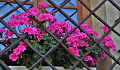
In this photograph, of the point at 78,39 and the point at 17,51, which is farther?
the point at 78,39

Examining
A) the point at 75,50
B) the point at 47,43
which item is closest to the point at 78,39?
the point at 75,50

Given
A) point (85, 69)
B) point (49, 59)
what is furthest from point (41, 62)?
point (85, 69)

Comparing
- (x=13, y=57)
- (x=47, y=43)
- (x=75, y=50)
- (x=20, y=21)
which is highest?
(x=20, y=21)

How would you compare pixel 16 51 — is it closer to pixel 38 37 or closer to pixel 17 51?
pixel 17 51

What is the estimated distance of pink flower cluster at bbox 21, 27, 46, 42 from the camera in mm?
1771

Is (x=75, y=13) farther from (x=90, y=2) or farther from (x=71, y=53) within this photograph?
(x=71, y=53)

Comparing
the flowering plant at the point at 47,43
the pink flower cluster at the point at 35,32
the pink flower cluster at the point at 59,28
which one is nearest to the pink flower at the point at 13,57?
the flowering plant at the point at 47,43

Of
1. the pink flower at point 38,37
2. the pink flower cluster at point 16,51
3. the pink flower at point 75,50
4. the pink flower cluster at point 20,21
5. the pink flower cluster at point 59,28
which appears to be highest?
the pink flower cluster at point 20,21

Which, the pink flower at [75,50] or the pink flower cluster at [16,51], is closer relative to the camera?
the pink flower cluster at [16,51]

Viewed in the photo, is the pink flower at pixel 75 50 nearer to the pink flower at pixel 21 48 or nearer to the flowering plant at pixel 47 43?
the flowering plant at pixel 47 43

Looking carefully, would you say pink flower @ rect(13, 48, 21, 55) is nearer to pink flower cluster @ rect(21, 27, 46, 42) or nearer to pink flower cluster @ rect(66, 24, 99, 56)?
pink flower cluster @ rect(21, 27, 46, 42)

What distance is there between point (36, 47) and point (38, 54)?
4.0 inches

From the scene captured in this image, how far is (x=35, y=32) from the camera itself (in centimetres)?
180

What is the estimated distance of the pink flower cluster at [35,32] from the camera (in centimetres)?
177
